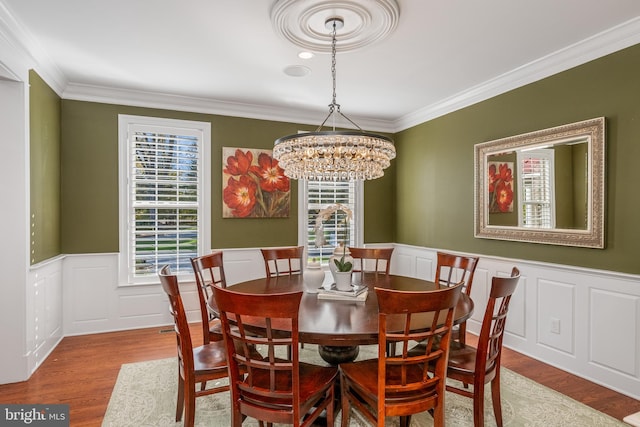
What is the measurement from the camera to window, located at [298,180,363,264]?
16.7ft

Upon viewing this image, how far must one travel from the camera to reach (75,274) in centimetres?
402

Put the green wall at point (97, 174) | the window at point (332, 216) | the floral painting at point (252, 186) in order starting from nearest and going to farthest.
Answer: the green wall at point (97, 174) < the floral painting at point (252, 186) < the window at point (332, 216)

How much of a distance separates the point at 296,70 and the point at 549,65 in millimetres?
2318

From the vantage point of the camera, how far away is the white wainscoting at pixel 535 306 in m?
2.77

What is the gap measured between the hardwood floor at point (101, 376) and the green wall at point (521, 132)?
3.17 ft

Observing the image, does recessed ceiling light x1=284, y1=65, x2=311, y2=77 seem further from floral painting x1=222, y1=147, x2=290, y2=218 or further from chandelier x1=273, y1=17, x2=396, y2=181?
floral painting x1=222, y1=147, x2=290, y2=218

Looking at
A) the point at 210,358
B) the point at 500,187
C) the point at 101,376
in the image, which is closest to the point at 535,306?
the point at 500,187

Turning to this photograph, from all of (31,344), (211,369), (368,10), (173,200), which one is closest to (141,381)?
(31,344)

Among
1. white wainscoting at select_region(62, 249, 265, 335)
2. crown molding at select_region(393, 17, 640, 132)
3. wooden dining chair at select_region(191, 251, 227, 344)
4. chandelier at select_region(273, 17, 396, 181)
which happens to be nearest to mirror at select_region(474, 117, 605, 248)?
crown molding at select_region(393, 17, 640, 132)

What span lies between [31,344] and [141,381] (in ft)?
3.43

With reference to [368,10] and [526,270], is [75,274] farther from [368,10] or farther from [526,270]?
[526,270]

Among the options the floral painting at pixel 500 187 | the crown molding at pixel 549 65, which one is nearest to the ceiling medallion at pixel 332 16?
the crown molding at pixel 549 65

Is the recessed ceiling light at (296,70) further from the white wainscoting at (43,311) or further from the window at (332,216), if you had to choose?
the white wainscoting at (43,311)

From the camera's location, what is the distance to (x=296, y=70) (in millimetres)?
3521
